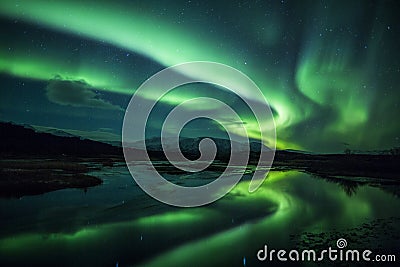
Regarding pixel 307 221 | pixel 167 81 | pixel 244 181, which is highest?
pixel 167 81

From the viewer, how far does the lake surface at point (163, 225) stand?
7230mm


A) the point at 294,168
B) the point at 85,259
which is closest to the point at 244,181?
the point at 294,168

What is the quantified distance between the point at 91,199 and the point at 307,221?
899 cm

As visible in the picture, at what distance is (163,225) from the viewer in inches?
379

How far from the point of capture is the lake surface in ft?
23.7

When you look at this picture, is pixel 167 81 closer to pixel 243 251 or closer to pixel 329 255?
pixel 243 251

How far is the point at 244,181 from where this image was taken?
1952 cm

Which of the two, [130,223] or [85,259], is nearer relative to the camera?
[85,259]

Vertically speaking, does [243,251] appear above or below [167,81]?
below

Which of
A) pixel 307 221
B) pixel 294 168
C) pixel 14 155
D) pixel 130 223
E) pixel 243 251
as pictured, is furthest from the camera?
pixel 294 168

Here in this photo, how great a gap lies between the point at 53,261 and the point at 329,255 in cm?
671

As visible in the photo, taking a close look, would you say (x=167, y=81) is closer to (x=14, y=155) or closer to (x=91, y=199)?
(x=91, y=199)

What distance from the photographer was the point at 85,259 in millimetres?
7137

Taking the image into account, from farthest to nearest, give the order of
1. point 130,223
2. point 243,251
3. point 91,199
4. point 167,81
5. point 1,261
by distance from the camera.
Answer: point 167,81 → point 91,199 → point 130,223 → point 243,251 → point 1,261
